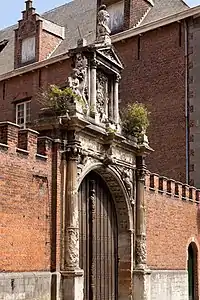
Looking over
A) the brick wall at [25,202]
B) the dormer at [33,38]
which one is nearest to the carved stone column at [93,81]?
the brick wall at [25,202]

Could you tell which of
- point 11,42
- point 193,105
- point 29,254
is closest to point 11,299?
point 29,254

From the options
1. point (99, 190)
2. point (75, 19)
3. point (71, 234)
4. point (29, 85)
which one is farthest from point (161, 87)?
point (71, 234)

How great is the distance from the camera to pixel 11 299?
1125 centimetres

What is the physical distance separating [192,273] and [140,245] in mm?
4948

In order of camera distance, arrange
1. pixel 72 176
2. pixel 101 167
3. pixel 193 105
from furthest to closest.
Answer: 1. pixel 193 105
2. pixel 101 167
3. pixel 72 176

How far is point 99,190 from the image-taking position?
15938 millimetres

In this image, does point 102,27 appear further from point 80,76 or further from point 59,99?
point 59,99

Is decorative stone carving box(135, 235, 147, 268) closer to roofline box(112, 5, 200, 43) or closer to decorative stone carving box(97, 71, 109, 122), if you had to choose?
decorative stone carving box(97, 71, 109, 122)

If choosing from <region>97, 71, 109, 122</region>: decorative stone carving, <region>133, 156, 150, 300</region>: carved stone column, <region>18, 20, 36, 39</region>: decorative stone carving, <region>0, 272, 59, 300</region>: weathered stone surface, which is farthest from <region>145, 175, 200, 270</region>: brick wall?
<region>18, 20, 36, 39</region>: decorative stone carving

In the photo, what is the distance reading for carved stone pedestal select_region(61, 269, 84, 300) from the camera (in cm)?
1299

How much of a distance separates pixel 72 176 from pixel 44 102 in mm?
1902

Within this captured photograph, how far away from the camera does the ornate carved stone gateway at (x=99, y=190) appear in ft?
44.6

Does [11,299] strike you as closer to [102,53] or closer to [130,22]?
[102,53]

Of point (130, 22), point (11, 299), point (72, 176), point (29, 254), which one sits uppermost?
point (130, 22)
